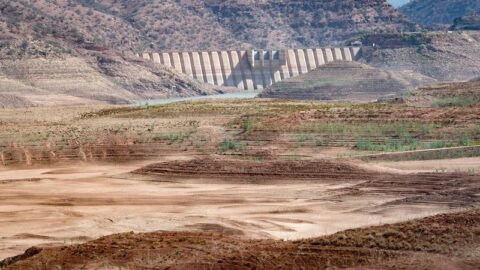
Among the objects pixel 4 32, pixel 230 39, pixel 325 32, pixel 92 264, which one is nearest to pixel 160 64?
pixel 4 32

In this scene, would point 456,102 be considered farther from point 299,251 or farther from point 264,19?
point 264,19

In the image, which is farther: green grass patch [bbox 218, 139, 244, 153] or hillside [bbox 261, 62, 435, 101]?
hillside [bbox 261, 62, 435, 101]

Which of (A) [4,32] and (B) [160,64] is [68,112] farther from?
(B) [160,64]

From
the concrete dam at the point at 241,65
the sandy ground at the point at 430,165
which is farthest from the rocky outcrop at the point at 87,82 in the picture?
the sandy ground at the point at 430,165

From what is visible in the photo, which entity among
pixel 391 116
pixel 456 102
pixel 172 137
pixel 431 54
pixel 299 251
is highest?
pixel 299 251

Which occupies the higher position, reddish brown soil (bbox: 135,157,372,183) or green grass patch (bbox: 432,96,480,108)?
reddish brown soil (bbox: 135,157,372,183)

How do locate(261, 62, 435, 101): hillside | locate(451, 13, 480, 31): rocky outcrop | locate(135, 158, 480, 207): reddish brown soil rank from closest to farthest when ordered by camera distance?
locate(135, 158, 480, 207): reddish brown soil
locate(261, 62, 435, 101): hillside
locate(451, 13, 480, 31): rocky outcrop

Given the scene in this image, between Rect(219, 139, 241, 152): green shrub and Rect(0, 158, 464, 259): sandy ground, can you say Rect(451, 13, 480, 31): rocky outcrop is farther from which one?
Rect(0, 158, 464, 259): sandy ground

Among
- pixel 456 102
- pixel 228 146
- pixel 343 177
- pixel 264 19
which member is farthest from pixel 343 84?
pixel 264 19

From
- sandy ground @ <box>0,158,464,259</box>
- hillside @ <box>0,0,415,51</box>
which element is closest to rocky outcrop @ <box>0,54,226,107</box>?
hillside @ <box>0,0,415,51</box>
